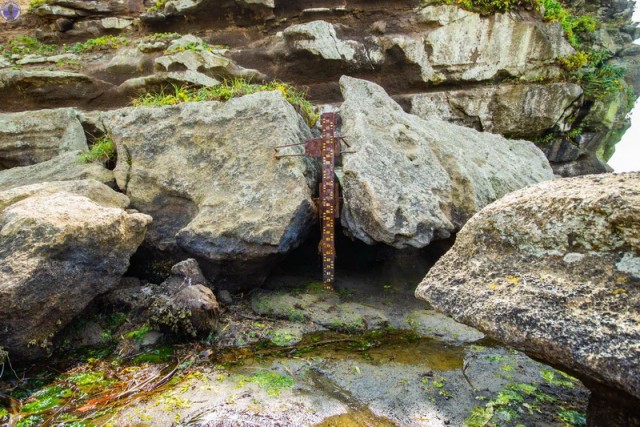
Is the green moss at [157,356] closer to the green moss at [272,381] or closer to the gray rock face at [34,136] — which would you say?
the green moss at [272,381]

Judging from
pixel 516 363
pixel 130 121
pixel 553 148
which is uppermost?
pixel 130 121

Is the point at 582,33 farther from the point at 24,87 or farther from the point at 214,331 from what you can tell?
the point at 24,87

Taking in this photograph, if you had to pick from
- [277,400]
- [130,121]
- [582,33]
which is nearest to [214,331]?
[277,400]

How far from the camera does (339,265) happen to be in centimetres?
787

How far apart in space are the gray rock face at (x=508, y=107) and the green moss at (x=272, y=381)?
891 centimetres

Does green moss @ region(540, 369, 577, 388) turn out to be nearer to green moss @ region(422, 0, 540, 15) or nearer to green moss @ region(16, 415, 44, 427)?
green moss @ region(16, 415, 44, 427)

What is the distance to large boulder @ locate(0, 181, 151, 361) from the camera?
14.8 ft

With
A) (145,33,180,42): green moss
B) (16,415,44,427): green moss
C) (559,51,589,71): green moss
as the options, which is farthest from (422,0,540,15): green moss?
(16,415,44,427): green moss

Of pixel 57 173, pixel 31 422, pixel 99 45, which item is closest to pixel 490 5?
pixel 57 173

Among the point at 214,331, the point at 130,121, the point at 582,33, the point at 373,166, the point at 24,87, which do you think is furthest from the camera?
the point at 582,33

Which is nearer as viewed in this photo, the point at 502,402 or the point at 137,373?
the point at 502,402

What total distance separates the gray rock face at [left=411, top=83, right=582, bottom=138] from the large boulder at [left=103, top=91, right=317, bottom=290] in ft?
17.0

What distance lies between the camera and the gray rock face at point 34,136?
10.1 m

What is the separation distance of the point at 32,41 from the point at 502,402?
15508 millimetres
